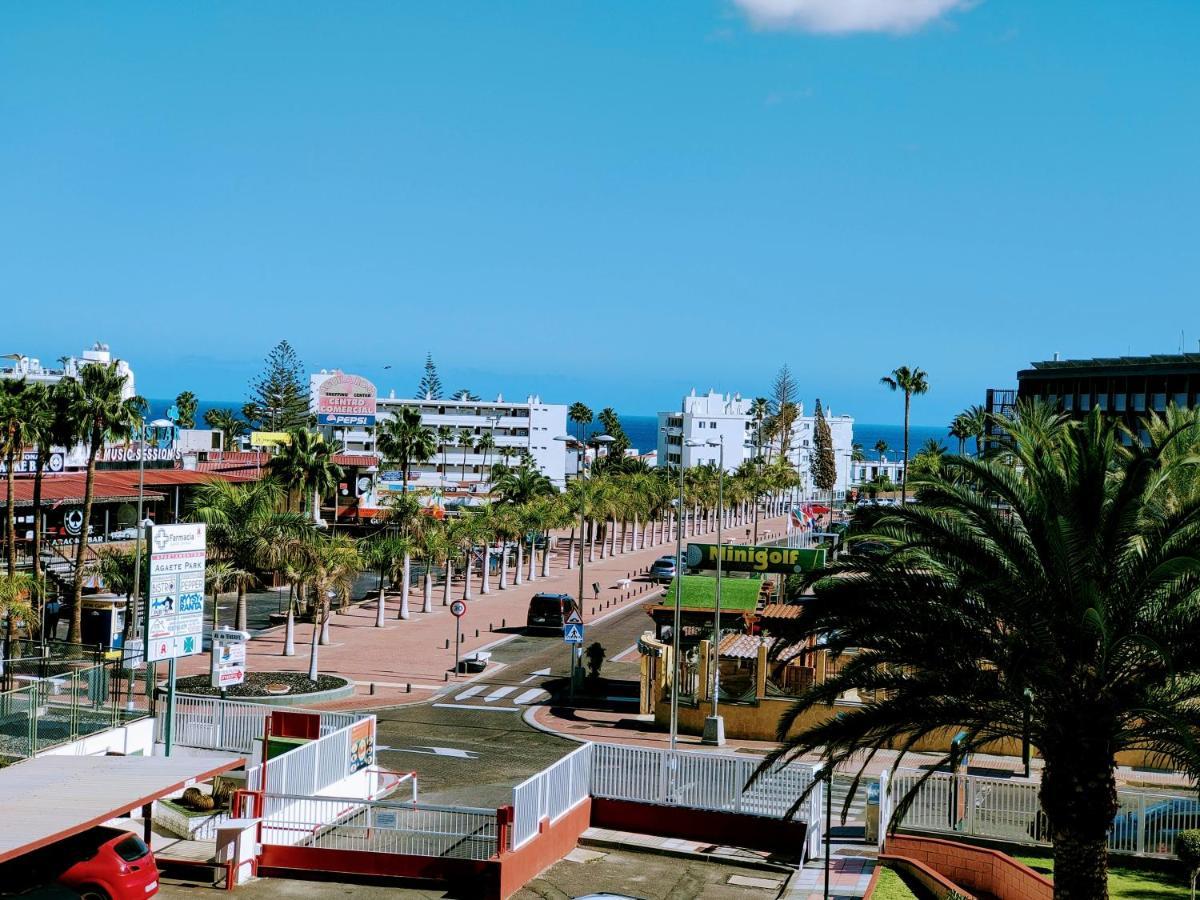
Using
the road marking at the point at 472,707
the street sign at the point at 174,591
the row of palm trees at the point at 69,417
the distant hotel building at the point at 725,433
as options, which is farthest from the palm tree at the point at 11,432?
the distant hotel building at the point at 725,433

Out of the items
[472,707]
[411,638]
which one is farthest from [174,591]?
[411,638]

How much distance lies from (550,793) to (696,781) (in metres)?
3.19

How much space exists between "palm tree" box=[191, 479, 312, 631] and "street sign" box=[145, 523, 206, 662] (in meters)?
19.8

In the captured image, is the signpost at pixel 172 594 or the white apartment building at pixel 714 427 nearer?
the signpost at pixel 172 594

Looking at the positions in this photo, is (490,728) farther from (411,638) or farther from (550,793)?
(411,638)

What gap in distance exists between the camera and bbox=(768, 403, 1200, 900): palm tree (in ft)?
52.7

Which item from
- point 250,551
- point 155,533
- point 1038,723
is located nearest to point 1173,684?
A: point 1038,723

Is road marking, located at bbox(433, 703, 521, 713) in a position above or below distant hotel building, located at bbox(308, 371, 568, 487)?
below

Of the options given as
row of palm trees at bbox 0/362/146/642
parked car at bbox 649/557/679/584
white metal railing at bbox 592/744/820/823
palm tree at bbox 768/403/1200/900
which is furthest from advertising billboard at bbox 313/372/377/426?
palm tree at bbox 768/403/1200/900

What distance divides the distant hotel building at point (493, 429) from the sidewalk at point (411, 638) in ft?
232

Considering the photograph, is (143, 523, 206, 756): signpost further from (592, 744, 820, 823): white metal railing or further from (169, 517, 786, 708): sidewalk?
(169, 517, 786, 708): sidewalk

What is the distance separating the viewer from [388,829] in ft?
74.0

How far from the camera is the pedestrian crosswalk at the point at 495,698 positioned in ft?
131

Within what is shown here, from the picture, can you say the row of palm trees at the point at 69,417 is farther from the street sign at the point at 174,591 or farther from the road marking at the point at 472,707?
the street sign at the point at 174,591
